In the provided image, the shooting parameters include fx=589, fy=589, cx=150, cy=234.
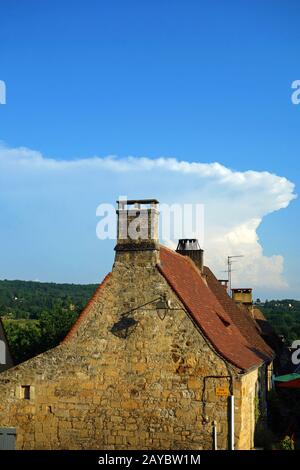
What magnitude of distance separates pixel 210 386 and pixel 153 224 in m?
5.45

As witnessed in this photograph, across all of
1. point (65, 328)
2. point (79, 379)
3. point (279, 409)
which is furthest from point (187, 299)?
point (65, 328)

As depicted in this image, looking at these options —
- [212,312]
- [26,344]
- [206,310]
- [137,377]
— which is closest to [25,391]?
[137,377]

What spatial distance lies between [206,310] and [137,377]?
3.97 m

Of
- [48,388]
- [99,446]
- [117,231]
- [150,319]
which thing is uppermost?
[117,231]

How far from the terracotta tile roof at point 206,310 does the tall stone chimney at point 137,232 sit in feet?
2.29

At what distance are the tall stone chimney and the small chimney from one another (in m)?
7.52

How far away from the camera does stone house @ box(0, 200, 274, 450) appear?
1781 cm

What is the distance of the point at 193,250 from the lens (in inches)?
1058

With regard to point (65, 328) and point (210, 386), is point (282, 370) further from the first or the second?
point (210, 386)

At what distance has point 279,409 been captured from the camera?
24734 mm

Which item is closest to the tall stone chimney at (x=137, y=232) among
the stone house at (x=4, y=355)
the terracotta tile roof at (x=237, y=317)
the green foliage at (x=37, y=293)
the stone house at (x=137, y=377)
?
the stone house at (x=137, y=377)

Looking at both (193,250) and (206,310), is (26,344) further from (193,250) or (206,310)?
(206,310)

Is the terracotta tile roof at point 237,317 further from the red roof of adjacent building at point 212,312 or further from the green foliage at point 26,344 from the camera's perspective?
the green foliage at point 26,344

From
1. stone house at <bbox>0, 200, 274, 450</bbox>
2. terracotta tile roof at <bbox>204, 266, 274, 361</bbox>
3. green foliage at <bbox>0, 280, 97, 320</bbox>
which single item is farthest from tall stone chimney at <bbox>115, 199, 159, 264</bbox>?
green foliage at <bbox>0, 280, 97, 320</bbox>
